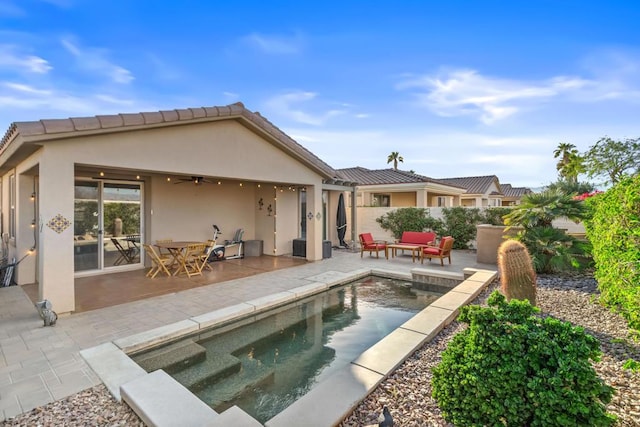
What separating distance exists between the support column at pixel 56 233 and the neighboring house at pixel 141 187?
2 cm

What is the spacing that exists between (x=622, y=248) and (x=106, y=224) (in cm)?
1193

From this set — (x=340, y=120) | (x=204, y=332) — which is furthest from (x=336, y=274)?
(x=340, y=120)

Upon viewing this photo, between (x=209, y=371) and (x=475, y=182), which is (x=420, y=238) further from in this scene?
(x=475, y=182)

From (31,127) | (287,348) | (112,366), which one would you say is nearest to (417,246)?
(287,348)

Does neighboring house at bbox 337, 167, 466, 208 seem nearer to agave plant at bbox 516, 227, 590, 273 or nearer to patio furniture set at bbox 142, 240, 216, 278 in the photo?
agave plant at bbox 516, 227, 590, 273

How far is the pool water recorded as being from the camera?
3711 millimetres

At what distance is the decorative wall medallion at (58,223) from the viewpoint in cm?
570

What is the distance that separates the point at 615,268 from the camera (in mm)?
4270

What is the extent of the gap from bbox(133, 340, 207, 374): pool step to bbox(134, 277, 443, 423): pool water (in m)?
0.05

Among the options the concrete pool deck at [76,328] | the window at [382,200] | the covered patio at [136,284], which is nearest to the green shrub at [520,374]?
the concrete pool deck at [76,328]

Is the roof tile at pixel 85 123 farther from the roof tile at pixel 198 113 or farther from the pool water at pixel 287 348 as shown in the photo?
the pool water at pixel 287 348

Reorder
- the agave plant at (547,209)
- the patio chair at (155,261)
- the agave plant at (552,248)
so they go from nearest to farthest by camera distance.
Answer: the agave plant at (552,248), the patio chair at (155,261), the agave plant at (547,209)

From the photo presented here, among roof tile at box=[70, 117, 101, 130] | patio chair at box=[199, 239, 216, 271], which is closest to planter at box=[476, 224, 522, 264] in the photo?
patio chair at box=[199, 239, 216, 271]

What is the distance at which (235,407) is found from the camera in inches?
114
